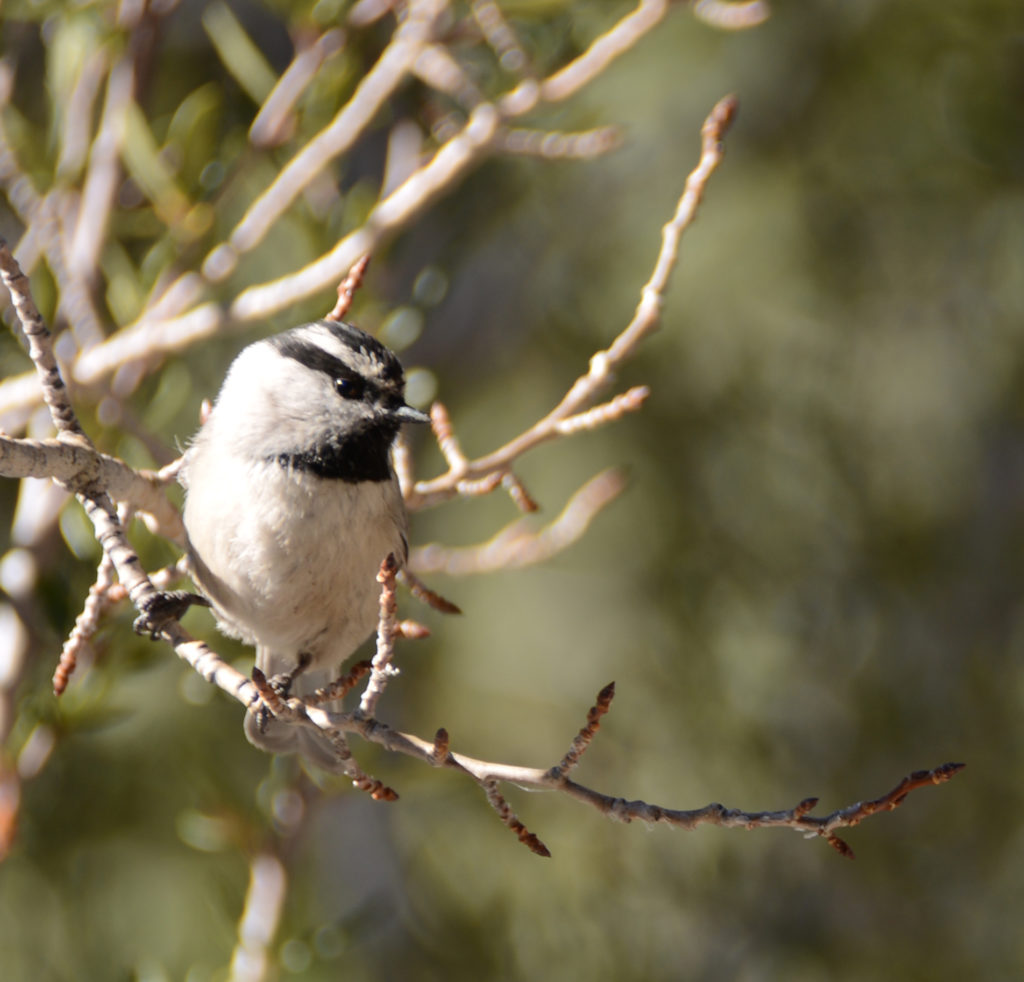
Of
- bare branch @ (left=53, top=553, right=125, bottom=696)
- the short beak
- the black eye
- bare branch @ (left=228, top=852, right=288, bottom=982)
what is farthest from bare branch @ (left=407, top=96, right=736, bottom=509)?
bare branch @ (left=228, top=852, right=288, bottom=982)

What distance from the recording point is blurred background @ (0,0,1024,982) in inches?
109

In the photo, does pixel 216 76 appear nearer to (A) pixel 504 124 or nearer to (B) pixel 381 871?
(A) pixel 504 124

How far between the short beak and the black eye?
0.07m

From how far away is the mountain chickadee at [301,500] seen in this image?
6.17ft

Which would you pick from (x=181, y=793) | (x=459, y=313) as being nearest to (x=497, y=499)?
(x=459, y=313)

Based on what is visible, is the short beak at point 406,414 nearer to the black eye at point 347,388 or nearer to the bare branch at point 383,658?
the black eye at point 347,388

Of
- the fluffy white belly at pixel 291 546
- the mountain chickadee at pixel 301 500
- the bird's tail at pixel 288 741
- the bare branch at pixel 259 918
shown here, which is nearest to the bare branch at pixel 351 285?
the mountain chickadee at pixel 301 500

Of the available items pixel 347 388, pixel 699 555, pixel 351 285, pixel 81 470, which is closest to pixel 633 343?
pixel 351 285

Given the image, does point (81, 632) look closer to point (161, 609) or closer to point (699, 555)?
point (161, 609)

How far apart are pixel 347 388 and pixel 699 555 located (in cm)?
145

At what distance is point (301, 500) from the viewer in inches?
74.7

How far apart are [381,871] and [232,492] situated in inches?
86.4

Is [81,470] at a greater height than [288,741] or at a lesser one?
greater

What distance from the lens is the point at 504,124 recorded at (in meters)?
2.03
